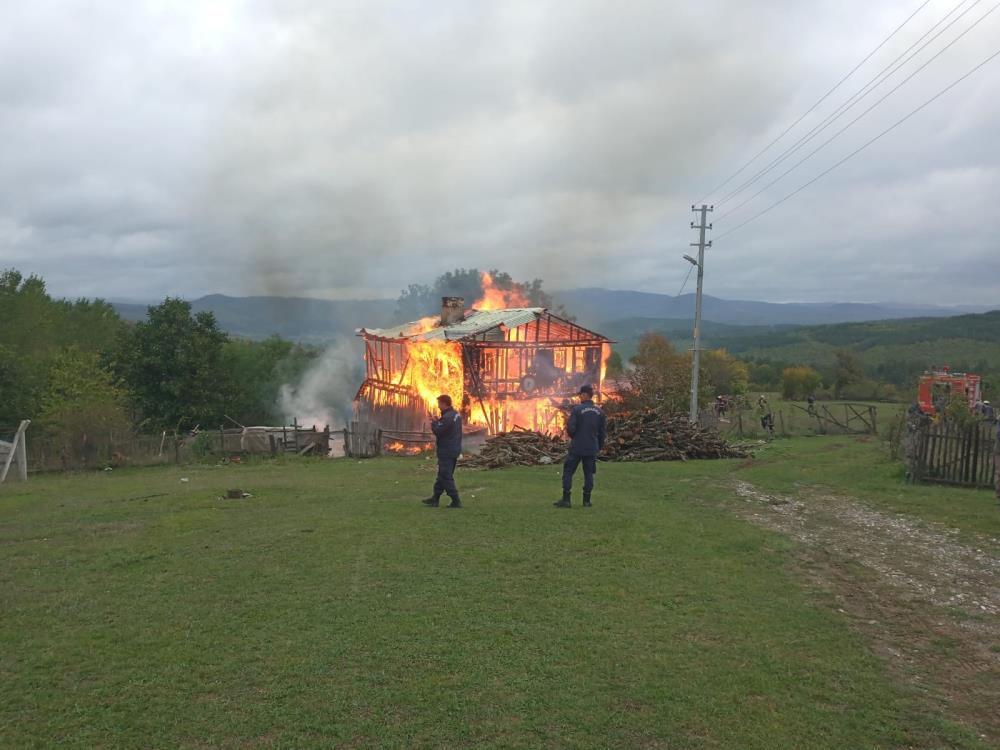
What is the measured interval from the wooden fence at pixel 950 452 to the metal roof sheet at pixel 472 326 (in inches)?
647

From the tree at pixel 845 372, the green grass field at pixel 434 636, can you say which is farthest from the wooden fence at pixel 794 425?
the tree at pixel 845 372

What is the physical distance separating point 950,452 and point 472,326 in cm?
1894

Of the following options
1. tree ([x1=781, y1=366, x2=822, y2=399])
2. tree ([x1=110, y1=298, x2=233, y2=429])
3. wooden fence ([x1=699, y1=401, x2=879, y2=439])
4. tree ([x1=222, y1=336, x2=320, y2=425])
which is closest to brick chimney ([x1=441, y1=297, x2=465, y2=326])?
wooden fence ([x1=699, y1=401, x2=879, y2=439])

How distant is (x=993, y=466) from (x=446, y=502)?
39.4 ft

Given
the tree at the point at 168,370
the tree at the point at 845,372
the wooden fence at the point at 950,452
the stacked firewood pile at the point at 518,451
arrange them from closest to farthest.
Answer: the wooden fence at the point at 950,452 < the stacked firewood pile at the point at 518,451 < the tree at the point at 168,370 < the tree at the point at 845,372

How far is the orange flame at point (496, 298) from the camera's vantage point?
40375mm

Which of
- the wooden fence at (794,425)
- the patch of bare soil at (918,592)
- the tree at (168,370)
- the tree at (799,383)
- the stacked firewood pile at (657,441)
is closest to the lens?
the patch of bare soil at (918,592)

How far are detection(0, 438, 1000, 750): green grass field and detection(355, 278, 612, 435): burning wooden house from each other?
16.3 metres

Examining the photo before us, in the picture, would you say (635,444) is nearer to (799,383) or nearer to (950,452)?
(950,452)

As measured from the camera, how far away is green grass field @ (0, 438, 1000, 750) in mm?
4727

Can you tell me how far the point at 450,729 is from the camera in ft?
15.3

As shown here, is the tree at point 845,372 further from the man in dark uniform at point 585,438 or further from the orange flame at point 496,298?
the man in dark uniform at point 585,438

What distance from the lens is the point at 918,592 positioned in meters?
7.79

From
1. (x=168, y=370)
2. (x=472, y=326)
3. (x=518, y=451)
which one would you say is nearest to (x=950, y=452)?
(x=518, y=451)
